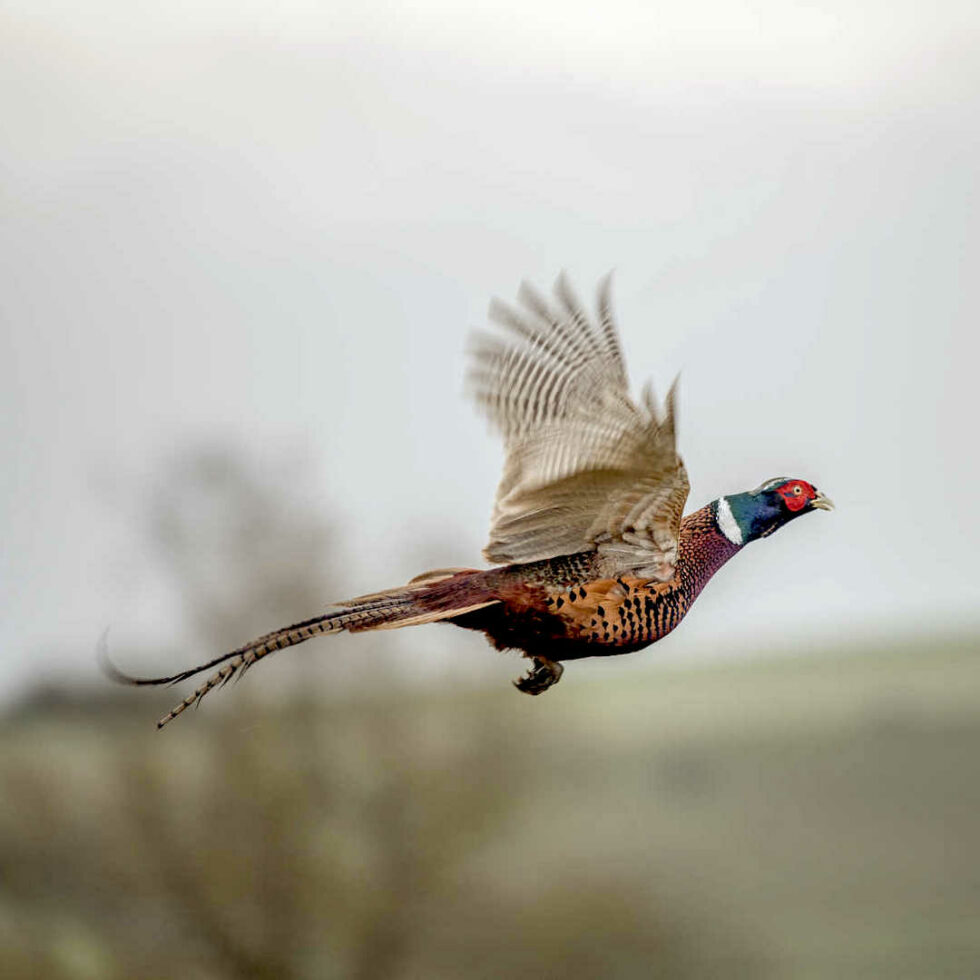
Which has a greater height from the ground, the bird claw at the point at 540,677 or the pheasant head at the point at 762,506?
the pheasant head at the point at 762,506

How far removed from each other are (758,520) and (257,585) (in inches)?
166

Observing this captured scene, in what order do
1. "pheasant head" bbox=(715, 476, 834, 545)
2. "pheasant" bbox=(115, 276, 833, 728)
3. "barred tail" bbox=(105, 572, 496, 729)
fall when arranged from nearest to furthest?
"barred tail" bbox=(105, 572, 496, 729)
"pheasant" bbox=(115, 276, 833, 728)
"pheasant head" bbox=(715, 476, 834, 545)

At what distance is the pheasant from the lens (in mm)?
2068

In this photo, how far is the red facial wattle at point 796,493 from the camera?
2.26 metres

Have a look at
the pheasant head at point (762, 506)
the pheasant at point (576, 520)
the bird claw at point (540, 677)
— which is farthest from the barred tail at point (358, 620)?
the pheasant head at point (762, 506)

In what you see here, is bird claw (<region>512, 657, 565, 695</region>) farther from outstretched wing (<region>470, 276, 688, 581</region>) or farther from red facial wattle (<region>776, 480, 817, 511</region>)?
red facial wattle (<region>776, 480, 817, 511</region>)

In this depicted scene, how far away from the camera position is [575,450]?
2152 millimetres

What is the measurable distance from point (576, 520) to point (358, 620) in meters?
0.41

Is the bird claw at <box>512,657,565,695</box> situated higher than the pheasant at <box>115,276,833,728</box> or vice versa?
the pheasant at <box>115,276,833,728</box>

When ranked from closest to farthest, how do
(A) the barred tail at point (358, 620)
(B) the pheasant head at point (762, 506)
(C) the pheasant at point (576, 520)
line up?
(A) the barred tail at point (358, 620) < (C) the pheasant at point (576, 520) < (B) the pheasant head at point (762, 506)

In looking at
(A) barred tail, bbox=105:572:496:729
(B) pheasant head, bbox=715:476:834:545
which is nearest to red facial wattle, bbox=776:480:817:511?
(B) pheasant head, bbox=715:476:834:545

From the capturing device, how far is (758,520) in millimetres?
2254

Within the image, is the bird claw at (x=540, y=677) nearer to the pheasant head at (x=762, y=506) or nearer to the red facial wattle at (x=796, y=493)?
the pheasant head at (x=762, y=506)

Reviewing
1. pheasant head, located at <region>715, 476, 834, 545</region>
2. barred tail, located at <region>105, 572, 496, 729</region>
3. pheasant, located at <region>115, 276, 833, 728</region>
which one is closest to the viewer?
barred tail, located at <region>105, 572, 496, 729</region>
